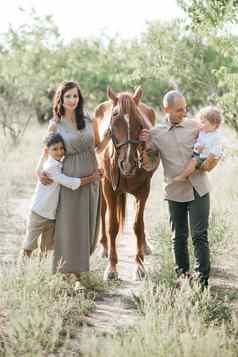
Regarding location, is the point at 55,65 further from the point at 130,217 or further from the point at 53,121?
the point at 53,121

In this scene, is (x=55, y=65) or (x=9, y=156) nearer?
(x=9, y=156)

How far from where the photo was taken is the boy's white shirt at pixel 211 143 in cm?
516

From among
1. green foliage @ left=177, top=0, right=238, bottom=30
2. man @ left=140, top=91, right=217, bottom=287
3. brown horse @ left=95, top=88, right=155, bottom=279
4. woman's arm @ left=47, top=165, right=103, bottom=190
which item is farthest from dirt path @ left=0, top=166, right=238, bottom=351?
green foliage @ left=177, top=0, right=238, bottom=30

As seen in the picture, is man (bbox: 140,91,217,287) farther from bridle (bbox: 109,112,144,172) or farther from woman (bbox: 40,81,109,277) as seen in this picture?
woman (bbox: 40,81,109,277)

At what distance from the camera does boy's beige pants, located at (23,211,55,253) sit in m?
5.79

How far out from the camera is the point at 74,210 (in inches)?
228

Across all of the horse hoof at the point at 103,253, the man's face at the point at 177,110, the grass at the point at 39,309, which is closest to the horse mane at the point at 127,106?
the man's face at the point at 177,110

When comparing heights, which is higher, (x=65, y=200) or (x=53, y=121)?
(x=53, y=121)

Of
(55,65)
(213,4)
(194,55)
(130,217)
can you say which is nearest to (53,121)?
(213,4)

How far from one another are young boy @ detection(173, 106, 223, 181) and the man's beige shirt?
0.11 metres

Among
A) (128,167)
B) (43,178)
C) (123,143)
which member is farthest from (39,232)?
(123,143)

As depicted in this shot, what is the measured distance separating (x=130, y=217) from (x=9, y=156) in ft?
25.8

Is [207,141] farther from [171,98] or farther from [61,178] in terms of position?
[61,178]

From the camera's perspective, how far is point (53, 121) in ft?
18.9
